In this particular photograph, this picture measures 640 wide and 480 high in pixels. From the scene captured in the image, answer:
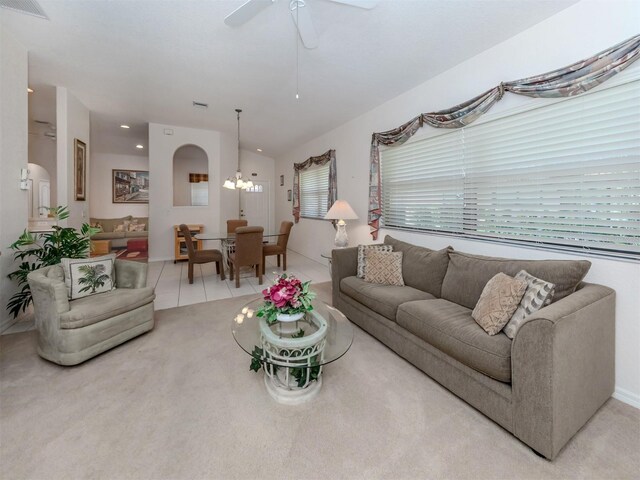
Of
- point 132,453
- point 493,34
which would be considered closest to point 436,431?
point 132,453

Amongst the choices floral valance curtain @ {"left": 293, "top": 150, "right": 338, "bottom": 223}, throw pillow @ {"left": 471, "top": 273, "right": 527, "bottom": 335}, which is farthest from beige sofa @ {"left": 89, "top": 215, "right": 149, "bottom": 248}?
throw pillow @ {"left": 471, "top": 273, "right": 527, "bottom": 335}

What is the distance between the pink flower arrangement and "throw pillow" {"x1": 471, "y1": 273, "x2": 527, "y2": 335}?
3.67ft

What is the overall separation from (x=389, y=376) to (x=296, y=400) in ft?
2.38

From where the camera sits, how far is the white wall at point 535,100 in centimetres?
177

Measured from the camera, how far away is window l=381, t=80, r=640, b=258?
1797 millimetres

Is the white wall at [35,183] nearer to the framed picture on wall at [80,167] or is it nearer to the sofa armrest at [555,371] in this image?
the framed picture on wall at [80,167]

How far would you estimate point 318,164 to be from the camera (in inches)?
224

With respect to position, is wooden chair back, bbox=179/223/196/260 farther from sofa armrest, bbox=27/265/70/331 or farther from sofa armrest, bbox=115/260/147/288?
sofa armrest, bbox=27/265/70/331

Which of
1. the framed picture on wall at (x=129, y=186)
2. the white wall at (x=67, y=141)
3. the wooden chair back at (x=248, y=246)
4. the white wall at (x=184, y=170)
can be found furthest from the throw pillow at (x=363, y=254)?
the framed picture on wall at (x=129, y=186)

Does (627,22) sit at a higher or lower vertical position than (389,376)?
higher

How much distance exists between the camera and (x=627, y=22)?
5.78 ft

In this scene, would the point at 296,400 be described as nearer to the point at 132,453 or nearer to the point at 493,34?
the point at 132,453

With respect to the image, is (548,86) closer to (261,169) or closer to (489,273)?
(489,273)

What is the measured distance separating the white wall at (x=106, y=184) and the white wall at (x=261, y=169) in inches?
123
